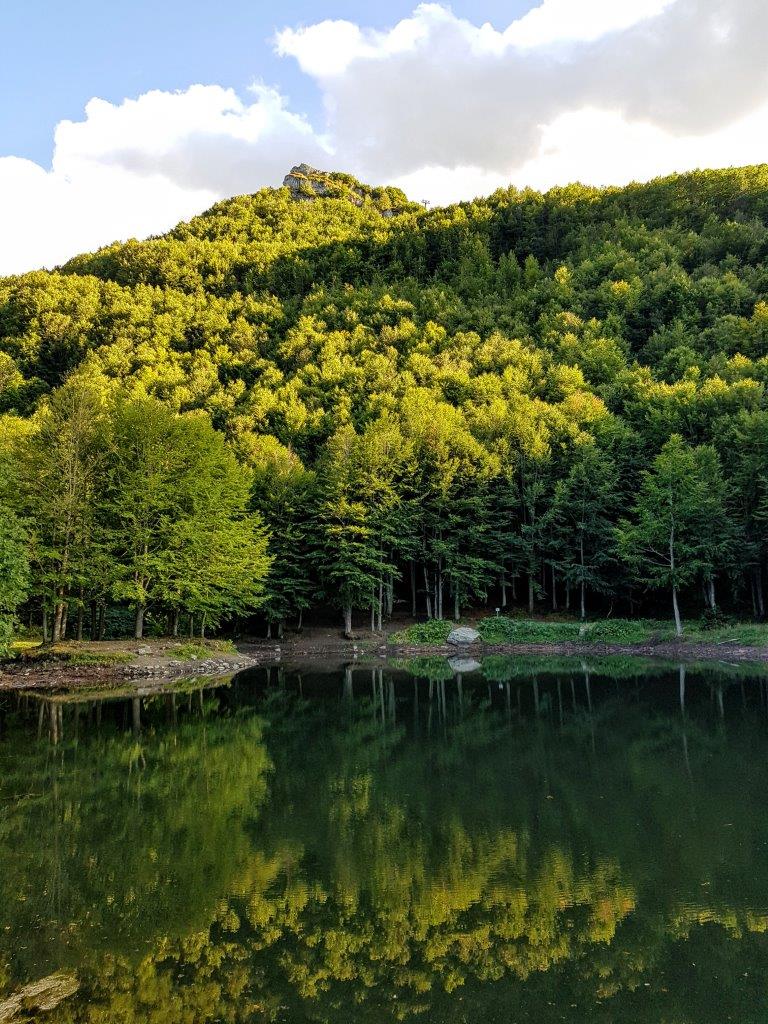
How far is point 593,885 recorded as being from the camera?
988 cm

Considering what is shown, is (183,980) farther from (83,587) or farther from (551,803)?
(83,587)

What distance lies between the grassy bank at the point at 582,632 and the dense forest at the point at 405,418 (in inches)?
125

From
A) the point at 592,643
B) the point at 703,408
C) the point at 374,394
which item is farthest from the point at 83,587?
the point at 703,408

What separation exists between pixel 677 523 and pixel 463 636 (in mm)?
16185

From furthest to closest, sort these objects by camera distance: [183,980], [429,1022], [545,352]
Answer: [545,352] → [183,980] → [429,1022]

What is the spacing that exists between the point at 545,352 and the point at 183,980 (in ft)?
264

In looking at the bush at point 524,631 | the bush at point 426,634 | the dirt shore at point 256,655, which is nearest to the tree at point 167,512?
the dirt shore at point 256,655

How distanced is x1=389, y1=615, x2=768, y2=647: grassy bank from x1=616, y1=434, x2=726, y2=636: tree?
210 centimetres

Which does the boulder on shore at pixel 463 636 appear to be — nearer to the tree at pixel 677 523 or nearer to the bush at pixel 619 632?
the bush at pixel 619 632

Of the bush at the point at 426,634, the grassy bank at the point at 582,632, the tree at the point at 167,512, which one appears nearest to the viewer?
the tree at the point at 167,512

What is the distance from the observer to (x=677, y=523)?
48.6m

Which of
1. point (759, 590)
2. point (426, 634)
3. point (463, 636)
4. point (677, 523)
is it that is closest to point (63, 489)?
point (426, 634)

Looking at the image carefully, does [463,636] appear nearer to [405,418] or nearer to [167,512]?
[405,418]

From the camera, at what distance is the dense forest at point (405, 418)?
129 feet
